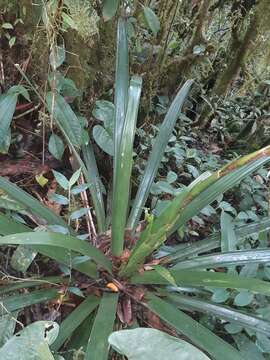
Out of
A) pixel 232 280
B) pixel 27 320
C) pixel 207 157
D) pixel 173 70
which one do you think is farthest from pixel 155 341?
pixel 173 70

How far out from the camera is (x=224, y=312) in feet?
3.22

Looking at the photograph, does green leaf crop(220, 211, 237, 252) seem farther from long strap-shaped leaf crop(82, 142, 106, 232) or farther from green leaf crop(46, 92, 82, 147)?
green leaf crop(46, 92, 82, 147)

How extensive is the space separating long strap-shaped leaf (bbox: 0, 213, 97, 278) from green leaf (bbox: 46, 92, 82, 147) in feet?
0.99

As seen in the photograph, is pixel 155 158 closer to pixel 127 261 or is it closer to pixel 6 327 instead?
pixel 127 261

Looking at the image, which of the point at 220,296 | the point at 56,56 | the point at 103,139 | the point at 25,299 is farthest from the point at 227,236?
the point at 56,56

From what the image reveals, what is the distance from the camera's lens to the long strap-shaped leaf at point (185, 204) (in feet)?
2.64

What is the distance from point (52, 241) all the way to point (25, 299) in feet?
0.73

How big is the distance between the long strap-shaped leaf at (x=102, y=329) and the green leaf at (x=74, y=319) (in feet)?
0.11

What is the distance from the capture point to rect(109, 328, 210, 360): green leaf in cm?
61

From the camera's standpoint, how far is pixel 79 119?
1208 millimetres

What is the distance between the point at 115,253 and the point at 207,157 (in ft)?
2.91

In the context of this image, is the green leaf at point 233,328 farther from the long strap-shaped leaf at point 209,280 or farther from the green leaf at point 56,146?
the green leaf at point 56,146

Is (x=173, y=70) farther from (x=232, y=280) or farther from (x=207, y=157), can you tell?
(x=232, y=280)

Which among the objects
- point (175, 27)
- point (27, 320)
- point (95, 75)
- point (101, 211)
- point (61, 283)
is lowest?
point (27, 320)
